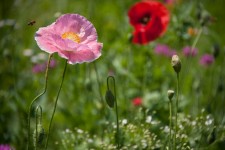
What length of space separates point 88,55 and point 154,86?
117cm

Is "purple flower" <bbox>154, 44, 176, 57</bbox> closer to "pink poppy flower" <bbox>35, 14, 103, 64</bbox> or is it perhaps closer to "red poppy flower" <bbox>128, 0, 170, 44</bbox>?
"red poppy flower" <bbox>128, 0, 170, 44</bbox>

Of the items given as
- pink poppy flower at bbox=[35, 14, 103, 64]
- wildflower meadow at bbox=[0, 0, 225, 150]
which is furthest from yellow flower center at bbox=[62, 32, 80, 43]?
wildflower meadow at bbox=[0, 0, 225, 150]

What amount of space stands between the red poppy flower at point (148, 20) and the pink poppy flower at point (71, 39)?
2.43 ft

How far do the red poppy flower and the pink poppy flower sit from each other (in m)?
0.74

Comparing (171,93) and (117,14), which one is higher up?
(171,93)

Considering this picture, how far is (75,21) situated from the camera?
1.20m

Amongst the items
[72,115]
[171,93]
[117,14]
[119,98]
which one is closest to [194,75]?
[119,98]

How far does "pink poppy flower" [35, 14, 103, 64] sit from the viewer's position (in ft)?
3.71

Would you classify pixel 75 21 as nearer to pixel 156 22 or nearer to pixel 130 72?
pixel 156 22

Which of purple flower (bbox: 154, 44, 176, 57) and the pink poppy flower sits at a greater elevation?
the pink poppy flower

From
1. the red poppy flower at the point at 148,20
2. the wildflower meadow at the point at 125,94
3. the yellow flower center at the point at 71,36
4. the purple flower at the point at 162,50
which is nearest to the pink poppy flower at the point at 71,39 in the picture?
the yellow flower center at the point at 71,36

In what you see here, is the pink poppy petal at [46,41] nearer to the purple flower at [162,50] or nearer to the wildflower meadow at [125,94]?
the wildflower meadow at [125,94]

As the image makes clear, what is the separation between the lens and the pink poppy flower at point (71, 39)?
1.13m

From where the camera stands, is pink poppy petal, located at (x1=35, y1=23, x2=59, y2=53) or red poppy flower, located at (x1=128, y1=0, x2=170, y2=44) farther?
red poppy flower, located at (x1=128, y1=0, x2=170, y2=44)
